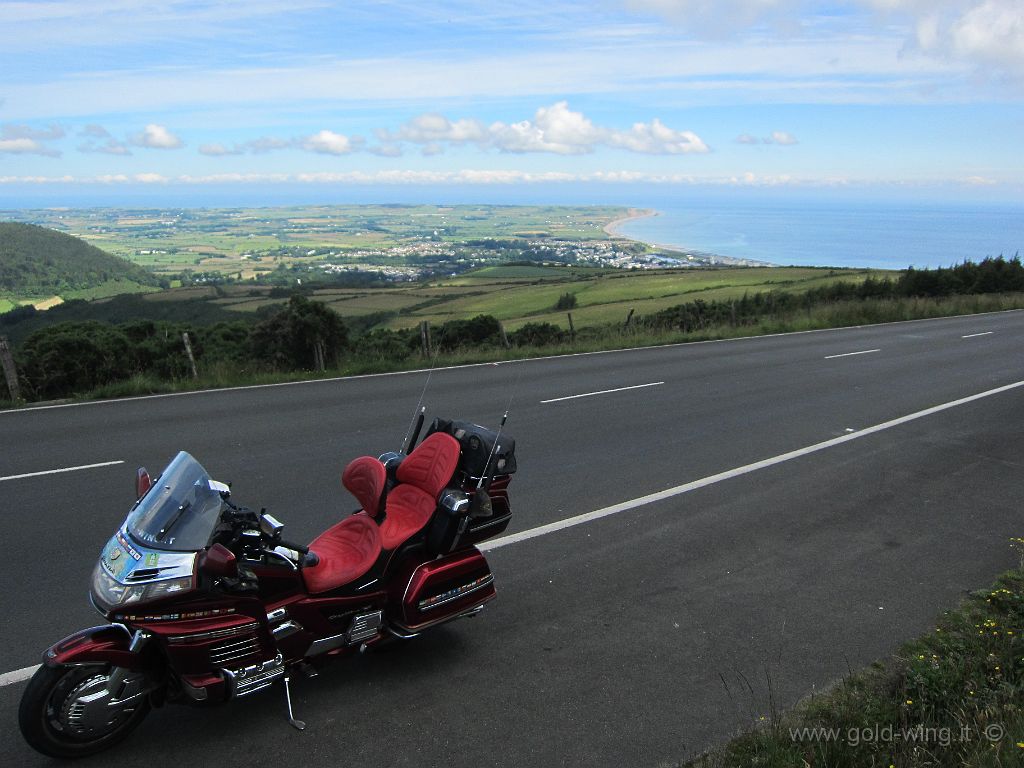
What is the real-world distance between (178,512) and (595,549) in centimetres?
358

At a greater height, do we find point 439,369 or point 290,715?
point 439,369

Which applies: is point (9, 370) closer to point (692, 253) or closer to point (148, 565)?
point (148, 565)

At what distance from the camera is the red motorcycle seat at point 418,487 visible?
4.61 metres

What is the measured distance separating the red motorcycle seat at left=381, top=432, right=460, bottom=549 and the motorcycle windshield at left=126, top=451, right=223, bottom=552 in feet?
3.47

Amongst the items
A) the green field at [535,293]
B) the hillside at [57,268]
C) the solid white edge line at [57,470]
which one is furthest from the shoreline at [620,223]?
the solid white edge line at [57,470]

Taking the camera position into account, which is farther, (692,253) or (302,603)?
(692,253)

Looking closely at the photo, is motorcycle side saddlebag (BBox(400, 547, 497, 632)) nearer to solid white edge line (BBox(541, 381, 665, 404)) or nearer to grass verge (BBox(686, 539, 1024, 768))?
grass verge (BBox(686, 539, 1024, 768))

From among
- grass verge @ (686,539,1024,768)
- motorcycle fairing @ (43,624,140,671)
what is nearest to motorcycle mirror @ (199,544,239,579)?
motorcycle fairing @ (43,624,140,671)

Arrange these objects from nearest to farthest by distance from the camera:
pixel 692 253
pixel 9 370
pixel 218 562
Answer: pixel 218 562 < pixel 9 370 < pixel 692 253

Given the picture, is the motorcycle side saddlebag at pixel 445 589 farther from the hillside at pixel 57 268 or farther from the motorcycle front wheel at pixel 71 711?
the hillside at pixel 57 268

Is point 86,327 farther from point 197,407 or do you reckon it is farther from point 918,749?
point 918,749

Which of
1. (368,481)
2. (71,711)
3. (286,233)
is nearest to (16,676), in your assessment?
(71,711)

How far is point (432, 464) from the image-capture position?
4867 millimetres

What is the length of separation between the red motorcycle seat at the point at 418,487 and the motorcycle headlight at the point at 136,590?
1.20 metres
